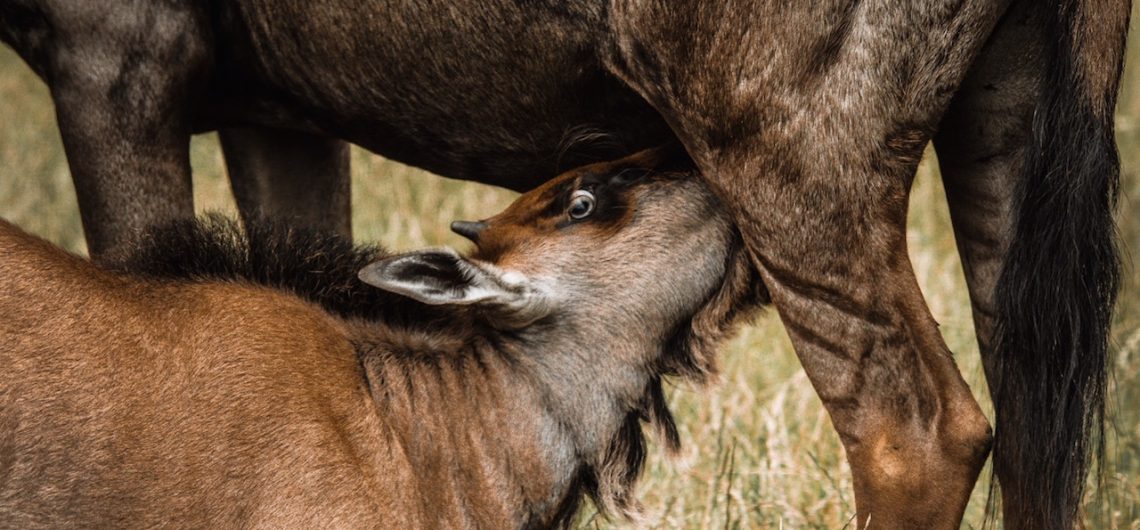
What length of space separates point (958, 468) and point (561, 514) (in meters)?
1.15

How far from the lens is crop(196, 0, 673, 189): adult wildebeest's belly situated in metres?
4.61

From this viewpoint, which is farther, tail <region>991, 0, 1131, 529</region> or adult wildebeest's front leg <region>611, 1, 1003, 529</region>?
tail <region>991, 0, 1131, 529</region>

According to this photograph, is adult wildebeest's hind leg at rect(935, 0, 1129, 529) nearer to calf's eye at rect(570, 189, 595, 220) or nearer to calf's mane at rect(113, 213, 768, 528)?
calf's mane at rect(113, 213, 768, 528)

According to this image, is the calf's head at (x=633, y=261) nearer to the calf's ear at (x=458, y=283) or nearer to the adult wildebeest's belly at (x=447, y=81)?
the calf's ear at (x=458, y=283)

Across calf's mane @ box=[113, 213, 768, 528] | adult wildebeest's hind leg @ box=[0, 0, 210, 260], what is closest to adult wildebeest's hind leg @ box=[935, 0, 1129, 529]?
calf's mane @ box=[113, 213, 768, 528]

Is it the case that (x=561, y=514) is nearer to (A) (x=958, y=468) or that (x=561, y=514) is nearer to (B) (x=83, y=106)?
(A) (x=958, y=468)

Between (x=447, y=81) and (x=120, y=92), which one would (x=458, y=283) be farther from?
(x=120, y=92)

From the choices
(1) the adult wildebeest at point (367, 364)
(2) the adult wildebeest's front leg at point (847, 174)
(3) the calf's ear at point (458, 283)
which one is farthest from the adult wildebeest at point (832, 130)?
(3) the calf's ear at point (458, 283)

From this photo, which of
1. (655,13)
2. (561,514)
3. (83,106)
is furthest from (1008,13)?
(83,106)

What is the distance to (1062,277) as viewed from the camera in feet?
14.3

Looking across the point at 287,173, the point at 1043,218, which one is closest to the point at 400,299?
the point at 287,173

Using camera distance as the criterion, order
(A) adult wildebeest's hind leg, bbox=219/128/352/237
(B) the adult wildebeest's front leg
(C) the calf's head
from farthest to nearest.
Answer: (A) adult wildebeest's hind leg, bbox=219/128/352/237 → (C) the calf's head → (B) the adult wildebeest's front leg

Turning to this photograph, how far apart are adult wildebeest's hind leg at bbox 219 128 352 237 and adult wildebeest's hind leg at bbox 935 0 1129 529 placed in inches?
97.3

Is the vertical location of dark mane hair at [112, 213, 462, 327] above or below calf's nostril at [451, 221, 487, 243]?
below
